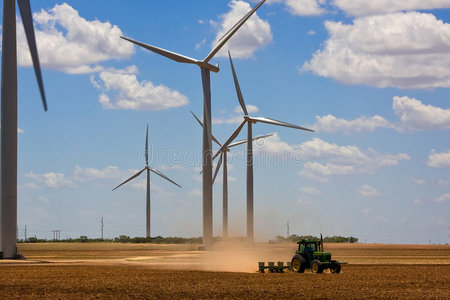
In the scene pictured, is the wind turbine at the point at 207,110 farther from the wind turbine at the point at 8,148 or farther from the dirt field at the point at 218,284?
the dirt field at the point at 218,284

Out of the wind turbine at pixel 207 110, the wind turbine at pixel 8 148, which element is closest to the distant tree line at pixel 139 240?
the wind turbine at pixel 207 110

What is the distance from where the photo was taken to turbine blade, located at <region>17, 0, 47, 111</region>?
35.6m

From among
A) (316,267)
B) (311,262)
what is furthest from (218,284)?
(311,262)

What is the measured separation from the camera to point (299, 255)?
52.2 m

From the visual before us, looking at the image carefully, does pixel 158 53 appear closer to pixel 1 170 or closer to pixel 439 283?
pixel 1 170

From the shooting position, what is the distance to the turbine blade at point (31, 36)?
Result: 117ft

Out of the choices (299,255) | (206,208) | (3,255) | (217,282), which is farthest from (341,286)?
(206,208)

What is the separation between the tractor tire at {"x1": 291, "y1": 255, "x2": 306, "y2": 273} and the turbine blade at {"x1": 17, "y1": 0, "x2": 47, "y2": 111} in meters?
22.6

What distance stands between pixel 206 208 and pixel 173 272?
44592 millimetres

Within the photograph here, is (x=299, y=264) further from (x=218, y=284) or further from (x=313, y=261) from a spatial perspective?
(x=218, y=284)

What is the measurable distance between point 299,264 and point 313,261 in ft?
3.31

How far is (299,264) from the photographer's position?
51.8 m

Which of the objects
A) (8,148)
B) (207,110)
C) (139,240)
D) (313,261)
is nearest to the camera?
(313,261)

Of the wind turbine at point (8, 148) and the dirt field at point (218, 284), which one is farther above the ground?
the wind turbine at point (8, 148)
